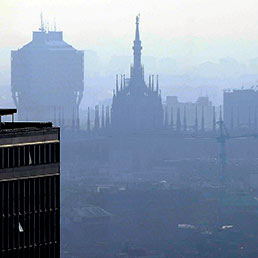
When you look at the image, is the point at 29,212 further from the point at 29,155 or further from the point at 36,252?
the point at 29,155

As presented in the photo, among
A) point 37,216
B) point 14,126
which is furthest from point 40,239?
point 14,126

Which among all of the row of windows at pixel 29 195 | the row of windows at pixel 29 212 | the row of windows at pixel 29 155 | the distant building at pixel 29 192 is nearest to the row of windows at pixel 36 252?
the distant building at pixel 29 192

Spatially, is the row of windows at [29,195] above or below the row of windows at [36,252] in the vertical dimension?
above

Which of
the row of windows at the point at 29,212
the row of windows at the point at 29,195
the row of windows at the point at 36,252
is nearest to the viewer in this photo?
the row of windows at the point at 29,195

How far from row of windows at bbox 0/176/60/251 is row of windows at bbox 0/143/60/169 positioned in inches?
32.0

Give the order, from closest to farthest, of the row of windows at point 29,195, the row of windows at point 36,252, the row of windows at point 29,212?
the row of windows at point 29,195 → the row of windows at point 29,212 → the row of windows at point 36,252

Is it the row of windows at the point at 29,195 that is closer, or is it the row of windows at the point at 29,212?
the row of windows at the point at 29,195

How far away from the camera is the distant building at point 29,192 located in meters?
80.4

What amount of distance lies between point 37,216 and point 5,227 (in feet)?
6.67

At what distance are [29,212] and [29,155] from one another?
108 inches

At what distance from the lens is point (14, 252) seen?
265ft

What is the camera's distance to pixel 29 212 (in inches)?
3201

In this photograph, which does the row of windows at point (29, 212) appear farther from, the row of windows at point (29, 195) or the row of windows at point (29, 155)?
the row of windows at point (29, 155)

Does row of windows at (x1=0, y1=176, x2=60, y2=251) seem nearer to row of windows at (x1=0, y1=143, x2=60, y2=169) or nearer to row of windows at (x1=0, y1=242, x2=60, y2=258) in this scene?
row of windows at (x1=0, y1=242, x2=60, y2=258)
